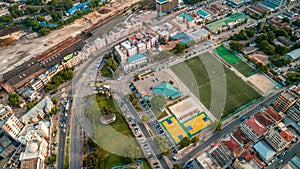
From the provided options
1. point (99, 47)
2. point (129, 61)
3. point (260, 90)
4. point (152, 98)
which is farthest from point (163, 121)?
point (99, 47)

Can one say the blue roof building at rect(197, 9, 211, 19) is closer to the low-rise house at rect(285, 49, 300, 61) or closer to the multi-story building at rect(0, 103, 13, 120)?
the low-rise house at rect(285, 49, 300, 61)

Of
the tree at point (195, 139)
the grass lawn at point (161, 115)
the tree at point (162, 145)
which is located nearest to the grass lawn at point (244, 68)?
the grass lawn at point (161, 115)

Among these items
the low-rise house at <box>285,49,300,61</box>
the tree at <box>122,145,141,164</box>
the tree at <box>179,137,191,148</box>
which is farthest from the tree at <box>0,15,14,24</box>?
the low-rise house at <box>285,49,300,61</box>

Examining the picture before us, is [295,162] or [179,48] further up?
[179,48]

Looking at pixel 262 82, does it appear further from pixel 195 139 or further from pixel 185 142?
pixel 185 142

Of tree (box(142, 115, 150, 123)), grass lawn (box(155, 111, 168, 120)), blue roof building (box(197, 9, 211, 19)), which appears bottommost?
grass lawn (box(155, 111, 168, 120))

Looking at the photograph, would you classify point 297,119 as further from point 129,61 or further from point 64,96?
point 64,96

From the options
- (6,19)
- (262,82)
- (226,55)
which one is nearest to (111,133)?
(262,82)
